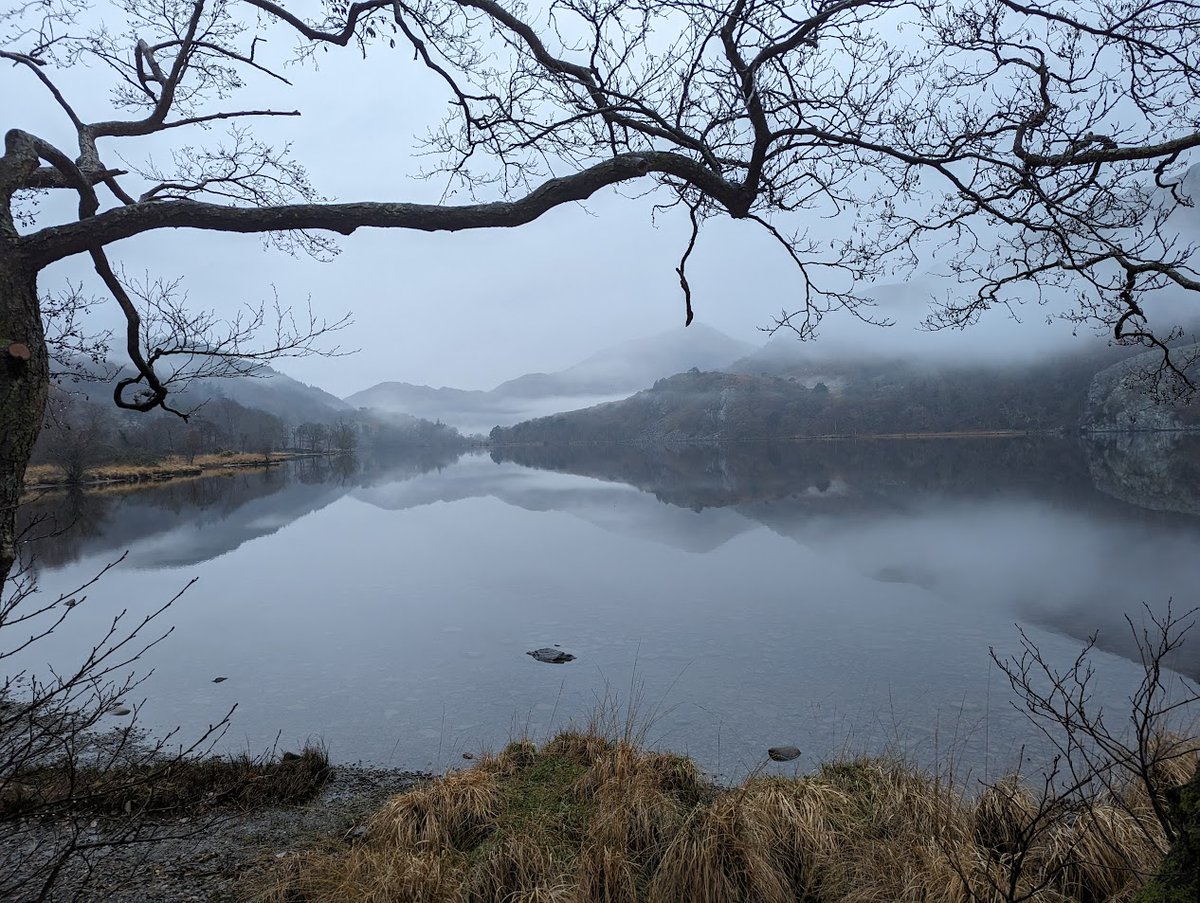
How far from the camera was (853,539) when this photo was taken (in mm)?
24453

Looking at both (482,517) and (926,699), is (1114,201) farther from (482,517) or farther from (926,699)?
(482,517)

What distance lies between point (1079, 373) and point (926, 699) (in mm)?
212855

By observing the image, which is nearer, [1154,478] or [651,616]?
[651,616]

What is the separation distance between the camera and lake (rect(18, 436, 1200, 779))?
9.12 m

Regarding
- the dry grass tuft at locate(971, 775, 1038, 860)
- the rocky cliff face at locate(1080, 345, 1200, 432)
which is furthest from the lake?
the rocky cliff face at locate(1080, 345, 1200, 432)

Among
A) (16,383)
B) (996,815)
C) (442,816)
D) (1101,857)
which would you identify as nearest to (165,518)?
(442,816)

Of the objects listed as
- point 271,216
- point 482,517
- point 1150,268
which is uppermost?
point 271,216

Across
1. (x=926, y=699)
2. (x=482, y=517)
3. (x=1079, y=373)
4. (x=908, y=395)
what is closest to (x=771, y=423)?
(x=908, y=395)

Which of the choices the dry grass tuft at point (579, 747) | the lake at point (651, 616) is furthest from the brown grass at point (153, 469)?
the dry grass tuft at point (579, 747)

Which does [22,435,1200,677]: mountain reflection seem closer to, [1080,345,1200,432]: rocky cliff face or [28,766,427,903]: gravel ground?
[28,766,427,903]: gravel ground

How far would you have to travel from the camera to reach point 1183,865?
1.84 metres

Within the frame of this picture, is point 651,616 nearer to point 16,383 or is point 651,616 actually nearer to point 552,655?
point 552,655

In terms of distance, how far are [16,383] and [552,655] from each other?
403 inches

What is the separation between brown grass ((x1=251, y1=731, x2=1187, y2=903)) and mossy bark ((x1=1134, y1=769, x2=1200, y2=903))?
198 centimetres
